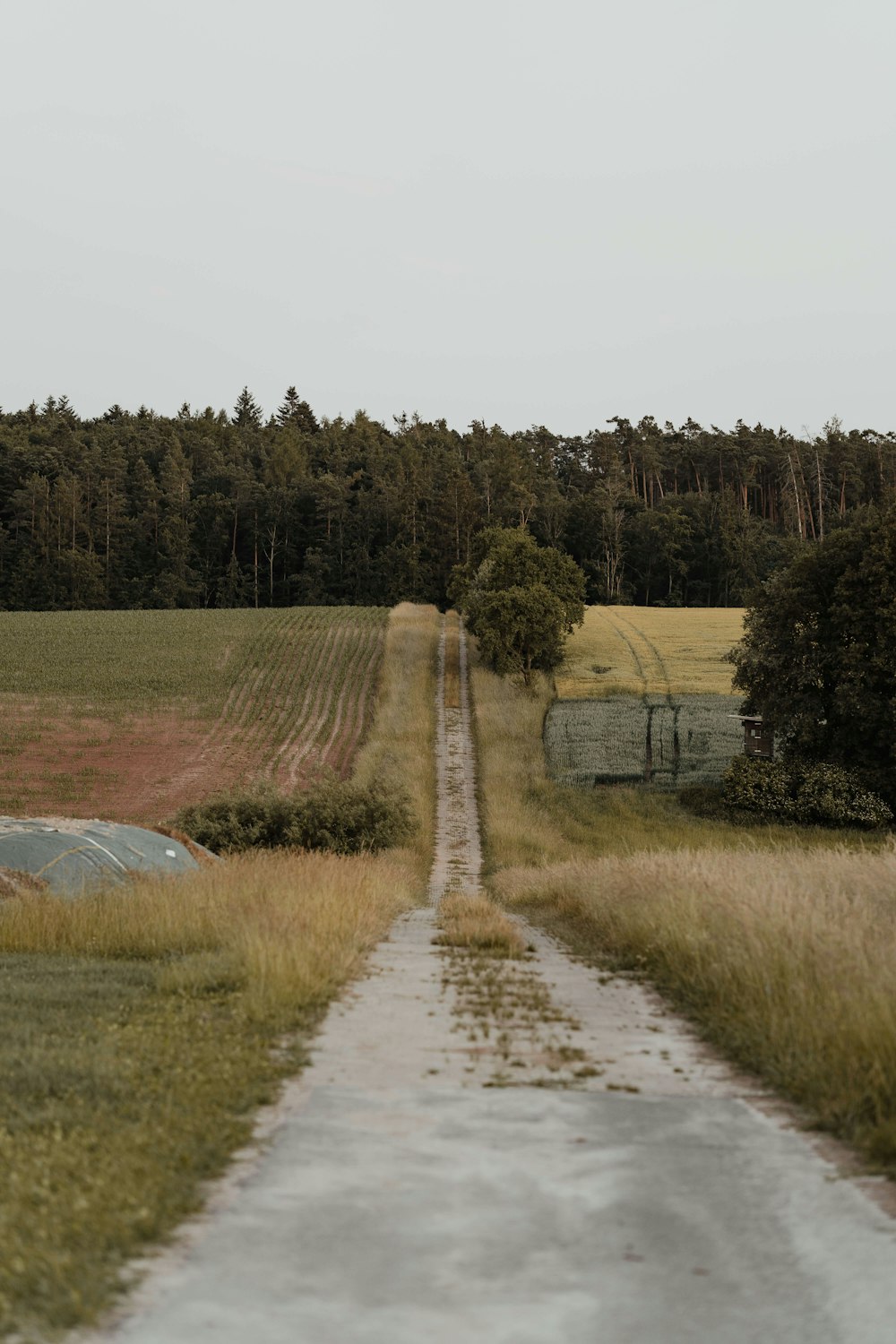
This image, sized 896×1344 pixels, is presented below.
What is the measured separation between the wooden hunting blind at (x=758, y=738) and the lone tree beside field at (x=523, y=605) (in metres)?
19.1

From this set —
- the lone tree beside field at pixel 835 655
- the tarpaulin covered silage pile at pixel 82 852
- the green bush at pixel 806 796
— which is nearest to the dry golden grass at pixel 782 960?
the tarpaulin covered silage pile at pixel 82 852

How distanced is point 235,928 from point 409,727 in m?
39.0

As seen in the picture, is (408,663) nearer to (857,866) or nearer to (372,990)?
(857,866)

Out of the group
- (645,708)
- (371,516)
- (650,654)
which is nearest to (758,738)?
(645,708)

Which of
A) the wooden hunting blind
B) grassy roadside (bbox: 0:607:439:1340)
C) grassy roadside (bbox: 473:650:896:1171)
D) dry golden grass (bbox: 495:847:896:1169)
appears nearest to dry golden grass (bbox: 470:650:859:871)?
the wooden hunting blind

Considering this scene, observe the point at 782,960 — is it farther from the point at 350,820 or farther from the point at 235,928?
the point at 350,820

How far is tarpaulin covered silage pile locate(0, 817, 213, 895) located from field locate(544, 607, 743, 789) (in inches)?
845

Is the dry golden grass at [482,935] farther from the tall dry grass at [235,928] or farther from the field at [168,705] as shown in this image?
the field at [168,705]

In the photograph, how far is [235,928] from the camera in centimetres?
1039

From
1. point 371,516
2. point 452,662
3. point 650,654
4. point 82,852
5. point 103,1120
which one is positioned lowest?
point 82,852

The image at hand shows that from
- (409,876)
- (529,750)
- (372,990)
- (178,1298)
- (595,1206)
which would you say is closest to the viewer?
(178,1298)

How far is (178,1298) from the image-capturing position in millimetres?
3773

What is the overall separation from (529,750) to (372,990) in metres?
36.0

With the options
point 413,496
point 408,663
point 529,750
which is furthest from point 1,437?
point 529,750
